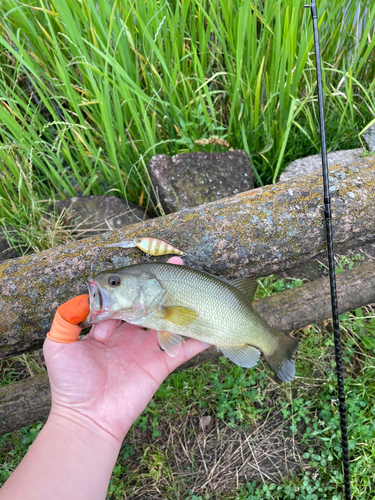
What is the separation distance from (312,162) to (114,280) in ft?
8.40

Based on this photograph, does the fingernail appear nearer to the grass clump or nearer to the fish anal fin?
the fish anal fin

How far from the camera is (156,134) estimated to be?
11.4 ft

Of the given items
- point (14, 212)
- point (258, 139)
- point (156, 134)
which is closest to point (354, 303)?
point (258, 139)

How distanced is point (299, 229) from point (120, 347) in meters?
1.39

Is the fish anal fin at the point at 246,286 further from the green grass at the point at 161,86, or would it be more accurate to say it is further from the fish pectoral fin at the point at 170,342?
the green grass at the point at 161,86

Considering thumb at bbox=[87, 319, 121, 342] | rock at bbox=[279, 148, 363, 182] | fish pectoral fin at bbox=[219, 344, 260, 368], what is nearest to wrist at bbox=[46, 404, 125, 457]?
thumb at bbox=[87, 319, 121, 342]

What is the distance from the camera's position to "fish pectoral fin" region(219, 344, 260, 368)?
2.06 m

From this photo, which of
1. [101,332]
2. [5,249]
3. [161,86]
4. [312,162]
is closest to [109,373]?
[101,332]

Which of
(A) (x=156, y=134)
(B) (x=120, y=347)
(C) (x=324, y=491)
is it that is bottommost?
(C) (x=324, y=491)

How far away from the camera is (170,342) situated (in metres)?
1.95

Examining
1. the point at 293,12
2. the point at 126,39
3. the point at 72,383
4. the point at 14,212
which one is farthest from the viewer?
the point at 14,212

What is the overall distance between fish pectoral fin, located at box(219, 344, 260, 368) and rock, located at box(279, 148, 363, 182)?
75.6 inches

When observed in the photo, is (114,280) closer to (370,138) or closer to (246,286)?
(246,286)

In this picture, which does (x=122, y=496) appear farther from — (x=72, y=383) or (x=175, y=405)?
(x=72, y=383)
